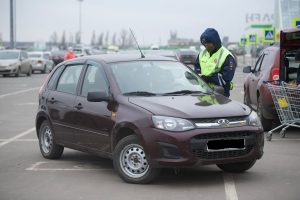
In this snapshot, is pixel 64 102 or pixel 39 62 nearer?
pixel 64 102

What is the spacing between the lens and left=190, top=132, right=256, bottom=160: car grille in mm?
7512

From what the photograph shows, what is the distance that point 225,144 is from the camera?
301 inches

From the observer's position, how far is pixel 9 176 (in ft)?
28.3

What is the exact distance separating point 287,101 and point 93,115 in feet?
12.6

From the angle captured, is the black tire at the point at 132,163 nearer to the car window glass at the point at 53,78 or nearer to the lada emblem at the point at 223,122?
the lada emblem at the point at 223,122

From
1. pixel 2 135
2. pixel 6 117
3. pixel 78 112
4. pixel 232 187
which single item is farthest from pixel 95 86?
pixel 6 117

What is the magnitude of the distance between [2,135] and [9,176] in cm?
439

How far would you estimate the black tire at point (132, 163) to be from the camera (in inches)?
308

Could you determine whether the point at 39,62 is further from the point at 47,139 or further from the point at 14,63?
the point at 47,139

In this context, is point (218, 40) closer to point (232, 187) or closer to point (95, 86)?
point (95, 86)

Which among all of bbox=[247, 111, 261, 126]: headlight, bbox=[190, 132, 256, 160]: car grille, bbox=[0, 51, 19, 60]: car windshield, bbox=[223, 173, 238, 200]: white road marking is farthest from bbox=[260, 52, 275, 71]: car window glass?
bbox=[0, 51, 19, 60]: car windshield

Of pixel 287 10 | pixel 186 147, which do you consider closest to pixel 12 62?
pixel 287 10

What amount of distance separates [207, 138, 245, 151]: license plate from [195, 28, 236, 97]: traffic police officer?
2.74 meters

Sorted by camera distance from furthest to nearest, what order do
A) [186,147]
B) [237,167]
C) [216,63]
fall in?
1. [216,63]
2. [237,167]
3. [186,147]
